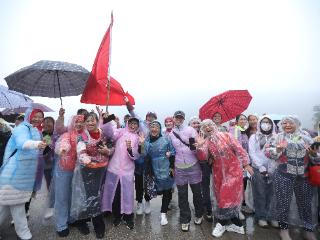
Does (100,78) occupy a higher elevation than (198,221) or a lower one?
higher

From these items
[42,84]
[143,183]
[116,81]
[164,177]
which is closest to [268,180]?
[164,177]

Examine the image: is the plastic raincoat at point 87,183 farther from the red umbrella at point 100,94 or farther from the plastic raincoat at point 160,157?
the plastic raincoat at point 160,157

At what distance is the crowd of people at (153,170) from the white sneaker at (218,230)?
0.05 ft

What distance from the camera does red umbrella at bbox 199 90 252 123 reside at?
5074 millimetres

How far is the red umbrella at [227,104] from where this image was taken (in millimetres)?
5074

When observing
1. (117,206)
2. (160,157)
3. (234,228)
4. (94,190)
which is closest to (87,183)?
(94,190)

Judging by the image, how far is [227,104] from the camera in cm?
514

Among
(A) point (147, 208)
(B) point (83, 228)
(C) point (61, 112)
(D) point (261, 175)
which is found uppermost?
(C) point (61, 112)

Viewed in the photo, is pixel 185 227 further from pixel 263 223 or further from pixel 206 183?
pixel 263 223

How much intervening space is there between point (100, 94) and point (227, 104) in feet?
8.23

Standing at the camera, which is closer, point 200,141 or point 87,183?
point 87,183

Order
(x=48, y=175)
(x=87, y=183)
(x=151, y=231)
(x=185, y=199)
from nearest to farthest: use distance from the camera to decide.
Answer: (x=87, y=183), (x=151, y=231), (x=185, y=199), (x=48, y=175)

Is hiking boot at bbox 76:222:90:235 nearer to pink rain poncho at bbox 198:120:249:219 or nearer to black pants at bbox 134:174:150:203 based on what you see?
black pants at bbox 134:174:150:203

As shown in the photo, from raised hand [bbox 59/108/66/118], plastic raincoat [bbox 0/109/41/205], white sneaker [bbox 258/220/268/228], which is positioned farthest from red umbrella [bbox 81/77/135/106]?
white sneaker [bbox 258/220/268/228]
